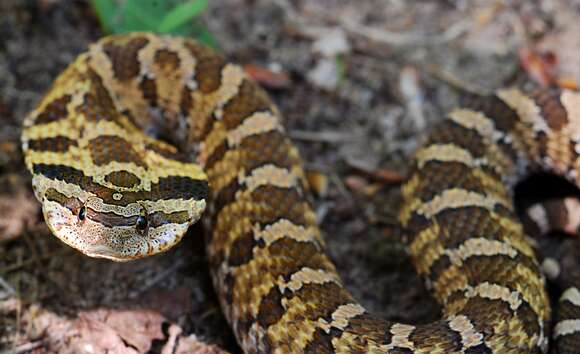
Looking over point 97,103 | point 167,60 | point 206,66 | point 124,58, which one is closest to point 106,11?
point 124,58

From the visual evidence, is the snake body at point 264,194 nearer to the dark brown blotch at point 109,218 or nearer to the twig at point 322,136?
the dark brown blotch at point 109,218

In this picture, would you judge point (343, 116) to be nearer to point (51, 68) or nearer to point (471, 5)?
point (471, 5)

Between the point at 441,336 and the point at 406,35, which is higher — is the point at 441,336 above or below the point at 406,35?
below

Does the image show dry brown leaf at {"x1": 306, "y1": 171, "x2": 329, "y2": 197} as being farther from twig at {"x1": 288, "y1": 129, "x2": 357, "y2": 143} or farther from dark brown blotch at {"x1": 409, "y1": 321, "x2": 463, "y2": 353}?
dark brown blotch at {"x1": 409, "y1": 321, "x2": 463, "y2": 353}

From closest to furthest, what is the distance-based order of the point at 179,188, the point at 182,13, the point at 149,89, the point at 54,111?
the point at 179,188
the point at 54,111
the point at 149,89
the point at 182,13

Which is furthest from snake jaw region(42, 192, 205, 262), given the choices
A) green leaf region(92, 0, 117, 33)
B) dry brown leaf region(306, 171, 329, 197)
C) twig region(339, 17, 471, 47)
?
twig region(339, 17, 471, 47)

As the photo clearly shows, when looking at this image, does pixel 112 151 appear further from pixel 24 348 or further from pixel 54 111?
pixel 24 348

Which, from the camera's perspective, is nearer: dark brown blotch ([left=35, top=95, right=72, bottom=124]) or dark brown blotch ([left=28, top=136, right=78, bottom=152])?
dark brown blotch ([left=28, top=136, right=78, bottom=152])
